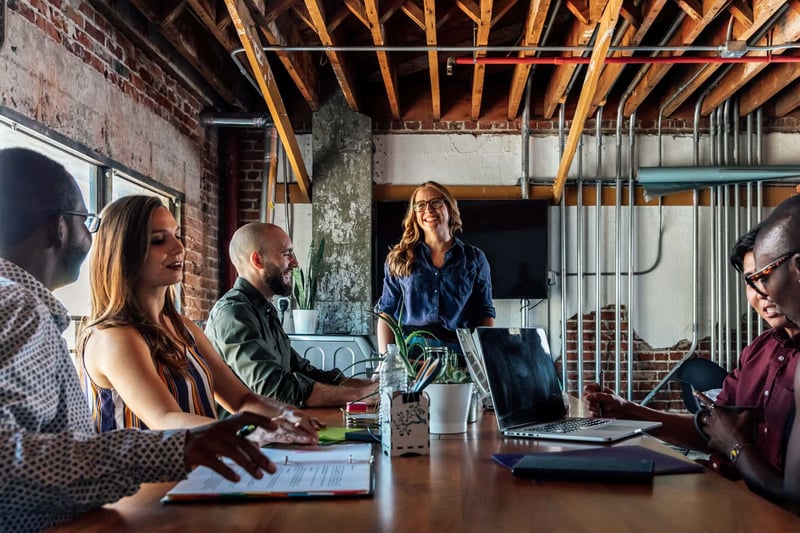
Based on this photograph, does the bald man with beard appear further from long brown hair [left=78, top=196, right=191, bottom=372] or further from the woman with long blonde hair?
long brown hair [left=78, top=196, right=191, bottom=372]

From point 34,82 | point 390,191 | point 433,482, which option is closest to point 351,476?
point 433,482

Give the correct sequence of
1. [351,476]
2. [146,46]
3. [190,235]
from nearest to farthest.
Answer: [351,476] < [146,46] < [190,235]

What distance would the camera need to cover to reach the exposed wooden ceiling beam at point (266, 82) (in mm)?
3895

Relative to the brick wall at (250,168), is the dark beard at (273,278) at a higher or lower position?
lower

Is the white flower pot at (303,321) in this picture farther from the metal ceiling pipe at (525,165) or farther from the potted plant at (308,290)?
the metal ceiling pipe at (525,165)

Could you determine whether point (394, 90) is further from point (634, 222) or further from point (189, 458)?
point (189, 458)

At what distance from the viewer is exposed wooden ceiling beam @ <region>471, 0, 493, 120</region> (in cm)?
394

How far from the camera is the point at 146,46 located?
426cm

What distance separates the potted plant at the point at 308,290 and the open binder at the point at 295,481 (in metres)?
3.84

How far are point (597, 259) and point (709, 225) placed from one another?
0.92 m

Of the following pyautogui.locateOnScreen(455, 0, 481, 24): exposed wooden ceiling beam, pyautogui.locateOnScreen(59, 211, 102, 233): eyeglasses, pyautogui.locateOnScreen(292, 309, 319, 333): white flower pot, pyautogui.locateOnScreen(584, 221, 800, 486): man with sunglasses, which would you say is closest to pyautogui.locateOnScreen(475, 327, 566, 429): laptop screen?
pyautogui.locateOnScreen(584, 221, 800, 486): man with sunglasses

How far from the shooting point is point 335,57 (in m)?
4.68

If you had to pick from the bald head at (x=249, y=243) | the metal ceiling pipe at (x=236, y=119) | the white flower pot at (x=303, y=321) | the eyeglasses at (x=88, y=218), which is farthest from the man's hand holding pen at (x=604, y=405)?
the metal ceiling pipe at (x=236, y=119)

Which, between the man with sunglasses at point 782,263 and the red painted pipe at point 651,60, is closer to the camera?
the man with sunglasses at point 782,263
